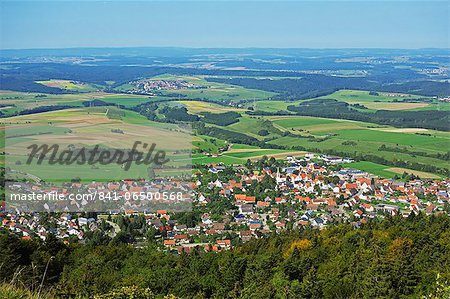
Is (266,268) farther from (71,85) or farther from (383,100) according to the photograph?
→ (71,85)

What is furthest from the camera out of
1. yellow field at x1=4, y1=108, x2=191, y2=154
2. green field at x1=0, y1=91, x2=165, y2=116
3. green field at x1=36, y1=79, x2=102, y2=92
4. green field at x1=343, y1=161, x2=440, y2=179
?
green field at x1=36, y1=79, x2=102, y2=92

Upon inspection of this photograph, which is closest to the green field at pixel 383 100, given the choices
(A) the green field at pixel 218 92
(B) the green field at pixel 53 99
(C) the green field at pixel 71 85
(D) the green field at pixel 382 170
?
(A) the green field at pixel 218 92

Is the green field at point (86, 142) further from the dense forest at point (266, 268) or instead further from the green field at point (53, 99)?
the green field at point (53, 99)

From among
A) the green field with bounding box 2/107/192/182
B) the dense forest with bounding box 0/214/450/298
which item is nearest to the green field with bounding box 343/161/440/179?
the green field with bounding box 2/107/192/182

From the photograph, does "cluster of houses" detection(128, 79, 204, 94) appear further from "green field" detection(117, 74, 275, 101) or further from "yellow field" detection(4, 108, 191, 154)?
"yellow field" detection(4, 108, 191, 154)

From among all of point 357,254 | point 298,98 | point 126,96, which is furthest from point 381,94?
point 357,254

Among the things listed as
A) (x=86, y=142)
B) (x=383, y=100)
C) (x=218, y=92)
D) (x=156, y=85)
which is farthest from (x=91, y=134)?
(x=156, y=85)
